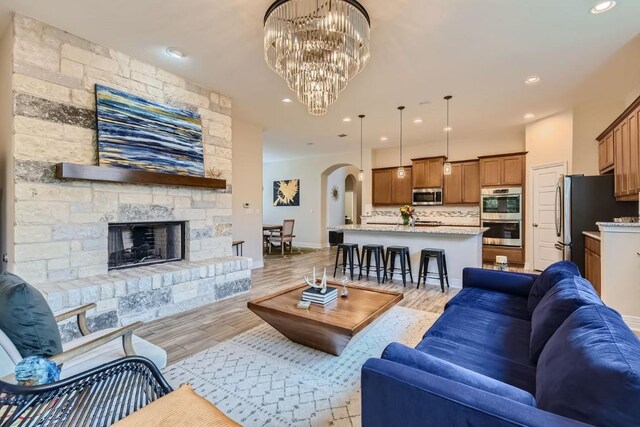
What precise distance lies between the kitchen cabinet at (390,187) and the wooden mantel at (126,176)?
501cm

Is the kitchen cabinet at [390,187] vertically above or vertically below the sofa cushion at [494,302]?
above

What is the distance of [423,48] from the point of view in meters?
3.22

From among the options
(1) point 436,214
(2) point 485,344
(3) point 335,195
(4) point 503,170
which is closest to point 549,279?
(2) point 485,344

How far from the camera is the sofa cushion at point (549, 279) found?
209 centimetres

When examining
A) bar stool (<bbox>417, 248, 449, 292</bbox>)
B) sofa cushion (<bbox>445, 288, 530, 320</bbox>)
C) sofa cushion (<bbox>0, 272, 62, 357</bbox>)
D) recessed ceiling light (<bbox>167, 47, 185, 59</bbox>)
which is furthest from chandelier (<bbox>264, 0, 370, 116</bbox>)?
bar stool (<bbox>417, 248, 449, 292</bbox>)

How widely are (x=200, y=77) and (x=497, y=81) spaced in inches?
159

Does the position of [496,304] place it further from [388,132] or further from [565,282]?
[388,132]

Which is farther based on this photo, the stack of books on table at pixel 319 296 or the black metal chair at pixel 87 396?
the stack of books on table at pixel 319 296

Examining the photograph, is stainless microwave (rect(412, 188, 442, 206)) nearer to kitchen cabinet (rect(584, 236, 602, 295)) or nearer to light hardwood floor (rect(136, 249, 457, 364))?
light hardwood floor (rect(136, 249, 457, 364))

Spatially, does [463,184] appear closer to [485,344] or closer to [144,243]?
[485,344]

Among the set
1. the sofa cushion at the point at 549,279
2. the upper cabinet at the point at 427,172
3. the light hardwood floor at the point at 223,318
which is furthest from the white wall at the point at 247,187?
the sofa cushion at the point at 549,279

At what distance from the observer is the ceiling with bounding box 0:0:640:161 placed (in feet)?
8.64

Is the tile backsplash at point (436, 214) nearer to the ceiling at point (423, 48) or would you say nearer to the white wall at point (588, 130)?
the white wall at point (588, 130)

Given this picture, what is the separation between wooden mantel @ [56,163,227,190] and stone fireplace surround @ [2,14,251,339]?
196 millimetres
